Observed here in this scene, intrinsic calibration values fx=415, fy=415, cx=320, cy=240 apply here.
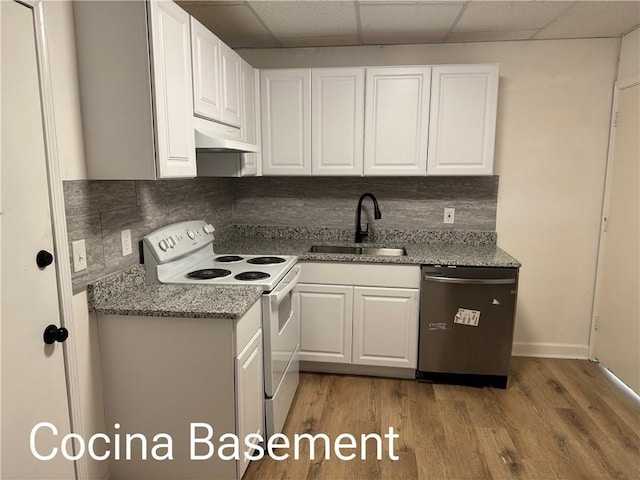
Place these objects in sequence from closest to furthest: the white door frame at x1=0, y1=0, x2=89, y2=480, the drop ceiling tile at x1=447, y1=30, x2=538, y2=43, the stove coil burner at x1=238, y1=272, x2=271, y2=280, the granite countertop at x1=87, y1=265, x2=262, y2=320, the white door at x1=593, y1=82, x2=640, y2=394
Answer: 1. the white door frame at x1=0, y1=0, x2=89, y2=480
2. the granite countertop at x1=87, y1=265, x2=262, y2=320
3. the stove coil burner at x1=238, y1=272, x2=271, y2=280
4. the white door at x1=593, y1=82, x2=640, y2=394
5. the drop ceiling tile at x1=447, y1=30, x2=538, y2=43

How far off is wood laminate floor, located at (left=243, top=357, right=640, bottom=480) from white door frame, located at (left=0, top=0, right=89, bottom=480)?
2.85ft

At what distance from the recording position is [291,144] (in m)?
3.01

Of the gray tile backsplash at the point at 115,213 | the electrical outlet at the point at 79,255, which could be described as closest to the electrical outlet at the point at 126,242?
the gray tile backsplash at the point at 115,213

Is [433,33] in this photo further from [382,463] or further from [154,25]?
[382,463]

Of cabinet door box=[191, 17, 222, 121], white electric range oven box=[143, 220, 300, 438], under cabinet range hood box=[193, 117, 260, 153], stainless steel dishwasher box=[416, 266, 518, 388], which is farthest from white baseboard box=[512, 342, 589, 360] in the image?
cabinet door box=[191, 17, 222, 121]

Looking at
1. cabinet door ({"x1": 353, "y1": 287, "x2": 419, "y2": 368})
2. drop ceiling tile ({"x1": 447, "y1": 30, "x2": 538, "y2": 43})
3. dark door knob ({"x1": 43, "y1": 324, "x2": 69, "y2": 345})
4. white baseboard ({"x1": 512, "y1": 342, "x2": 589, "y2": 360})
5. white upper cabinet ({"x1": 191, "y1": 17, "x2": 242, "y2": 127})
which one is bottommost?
white baseboard ({"x1": 512, "y1": 342, "x2": 589, "y2": 360})

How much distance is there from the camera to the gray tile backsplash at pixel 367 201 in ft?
10.4

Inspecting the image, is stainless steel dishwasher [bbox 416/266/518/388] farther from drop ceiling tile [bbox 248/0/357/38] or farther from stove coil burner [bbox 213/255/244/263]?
drop ceiling tile [bbox 248/0/357/38]

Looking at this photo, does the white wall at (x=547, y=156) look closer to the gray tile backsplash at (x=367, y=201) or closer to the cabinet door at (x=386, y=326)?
the gray tile backsplash at (x=367, y=201)

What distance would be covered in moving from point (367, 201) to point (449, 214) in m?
0.64

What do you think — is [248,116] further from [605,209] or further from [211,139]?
[605,209]

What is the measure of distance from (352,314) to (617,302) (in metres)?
1.84

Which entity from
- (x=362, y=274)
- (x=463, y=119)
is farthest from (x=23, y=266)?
(x=463, y=119)

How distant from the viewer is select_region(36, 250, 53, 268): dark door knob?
1.47 meters
